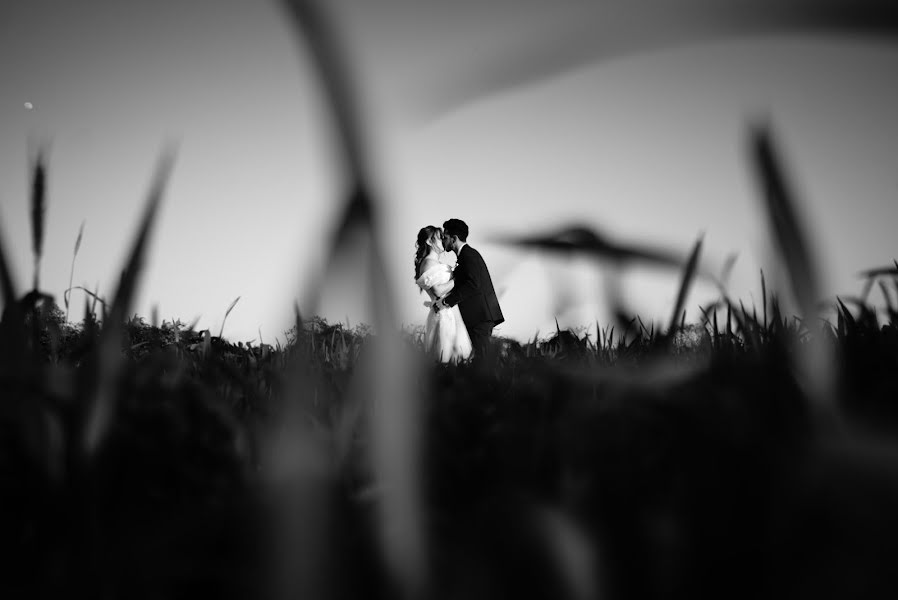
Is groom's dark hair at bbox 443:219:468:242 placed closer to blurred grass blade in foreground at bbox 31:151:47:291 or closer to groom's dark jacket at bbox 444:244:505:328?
groom's dark jacket at bbox 444:244:505:328

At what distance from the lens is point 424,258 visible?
32.3 feet

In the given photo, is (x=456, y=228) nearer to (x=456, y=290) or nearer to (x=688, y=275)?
(x=456, y=290)

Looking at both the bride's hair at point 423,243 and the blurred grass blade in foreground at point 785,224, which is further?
the bride's hair at point 423,243

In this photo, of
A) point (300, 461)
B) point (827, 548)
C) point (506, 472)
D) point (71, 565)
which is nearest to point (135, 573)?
point (71, 565)

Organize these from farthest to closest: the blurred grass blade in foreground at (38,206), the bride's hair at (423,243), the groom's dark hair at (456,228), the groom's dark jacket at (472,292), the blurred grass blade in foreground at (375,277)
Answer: the bride's hair at (423,243), the groom's dark hair at (456,228), the groom's dark jacket at (472,292), the blurred grass blade in foreground at (38,206), the blurred grass blade in foreground at (375,277)

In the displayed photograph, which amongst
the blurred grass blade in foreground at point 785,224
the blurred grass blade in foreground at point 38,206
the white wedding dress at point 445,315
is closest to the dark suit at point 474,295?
the white wedding dress at point 445,315

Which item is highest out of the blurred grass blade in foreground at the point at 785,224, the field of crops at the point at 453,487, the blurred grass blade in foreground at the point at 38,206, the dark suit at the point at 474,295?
the dark suit at the point at 474,295

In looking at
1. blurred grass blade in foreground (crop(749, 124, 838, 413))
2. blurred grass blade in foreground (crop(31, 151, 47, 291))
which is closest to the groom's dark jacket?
blurred grass blade in foreground (crop(31, 151, 47, 291))

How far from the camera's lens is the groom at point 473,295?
285 inches

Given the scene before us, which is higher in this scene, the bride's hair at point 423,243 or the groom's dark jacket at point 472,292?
the bride's hair at point 423,243

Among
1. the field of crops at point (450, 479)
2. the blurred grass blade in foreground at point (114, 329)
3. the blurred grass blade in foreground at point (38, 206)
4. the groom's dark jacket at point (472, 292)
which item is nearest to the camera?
the field of crops at point (450, 479)

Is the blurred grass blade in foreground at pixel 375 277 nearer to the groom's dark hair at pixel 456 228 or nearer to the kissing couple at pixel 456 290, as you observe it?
the kissing couple at pixel 456 290

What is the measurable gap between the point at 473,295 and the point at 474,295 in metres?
0.06

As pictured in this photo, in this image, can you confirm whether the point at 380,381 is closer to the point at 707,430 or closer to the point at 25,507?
the point at 707,430
